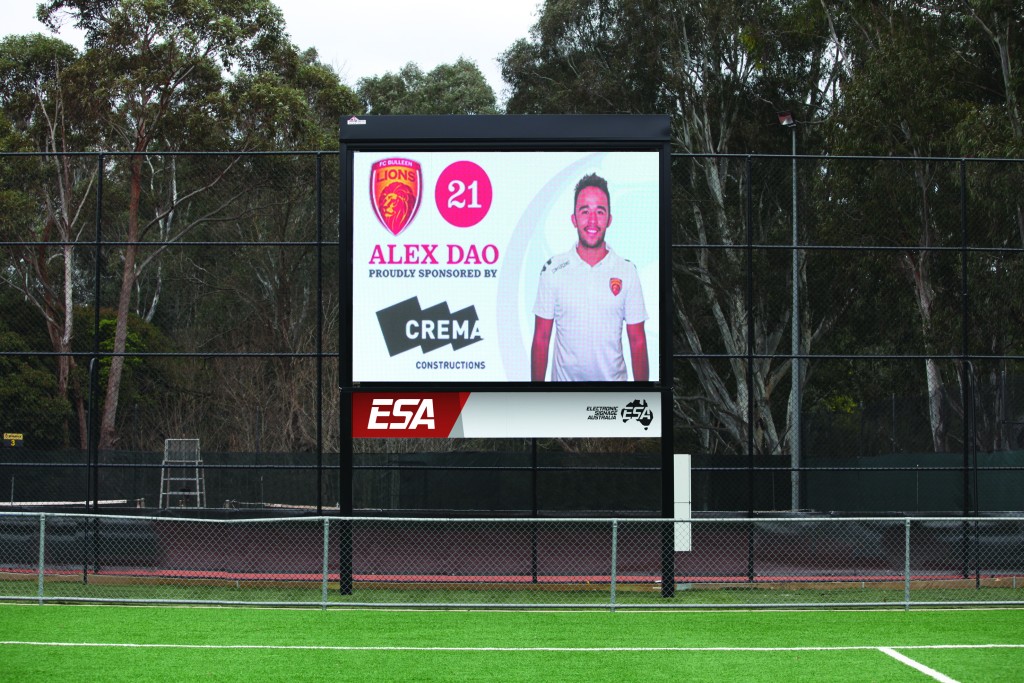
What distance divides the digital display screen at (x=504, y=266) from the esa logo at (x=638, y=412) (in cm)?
33

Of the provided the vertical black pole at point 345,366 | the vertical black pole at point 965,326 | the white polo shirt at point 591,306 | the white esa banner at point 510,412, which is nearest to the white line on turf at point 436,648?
the vertical black pole at point 345,366

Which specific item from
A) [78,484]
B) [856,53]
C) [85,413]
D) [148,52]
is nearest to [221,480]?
[78,484]

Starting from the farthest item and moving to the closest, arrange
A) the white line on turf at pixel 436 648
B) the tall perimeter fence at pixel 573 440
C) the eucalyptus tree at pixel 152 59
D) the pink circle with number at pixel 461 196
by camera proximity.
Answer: the eucalyptus tree at pixel 152 59 < the tall perimeter fence at pixel 573 440 < the pink circle with number at pixel 461 196 < the white line on turf at pixel 436 648

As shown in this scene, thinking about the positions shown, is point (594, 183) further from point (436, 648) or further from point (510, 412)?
point (436, 648)

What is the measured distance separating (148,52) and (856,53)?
2114cm

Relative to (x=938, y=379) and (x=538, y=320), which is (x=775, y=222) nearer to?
(x=938, y=379)

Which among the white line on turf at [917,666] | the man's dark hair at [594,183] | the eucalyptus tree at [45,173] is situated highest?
the eucalyptus tree at [45,173]

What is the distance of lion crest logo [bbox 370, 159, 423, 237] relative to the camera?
15.7 metres

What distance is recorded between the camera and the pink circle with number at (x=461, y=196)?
15.7 m

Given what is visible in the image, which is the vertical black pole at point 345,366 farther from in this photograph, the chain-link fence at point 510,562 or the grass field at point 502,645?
the grass field at point 502,645

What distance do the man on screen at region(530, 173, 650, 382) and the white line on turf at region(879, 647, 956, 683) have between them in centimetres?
499

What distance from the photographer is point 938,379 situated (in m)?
33.9

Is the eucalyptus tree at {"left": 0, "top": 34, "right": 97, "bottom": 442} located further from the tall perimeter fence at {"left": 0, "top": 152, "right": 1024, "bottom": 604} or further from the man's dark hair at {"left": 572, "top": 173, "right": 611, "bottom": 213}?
the man's dark hair at {"left": 572, "top": 173, "right": 611, "bottom": 213}

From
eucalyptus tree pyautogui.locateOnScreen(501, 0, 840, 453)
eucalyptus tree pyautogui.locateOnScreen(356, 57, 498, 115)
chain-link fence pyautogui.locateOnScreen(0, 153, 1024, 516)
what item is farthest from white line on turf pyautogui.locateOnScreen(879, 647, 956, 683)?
eucalyptus tree pyautogui.locateOnScreen(356, 57, 498, 115)
